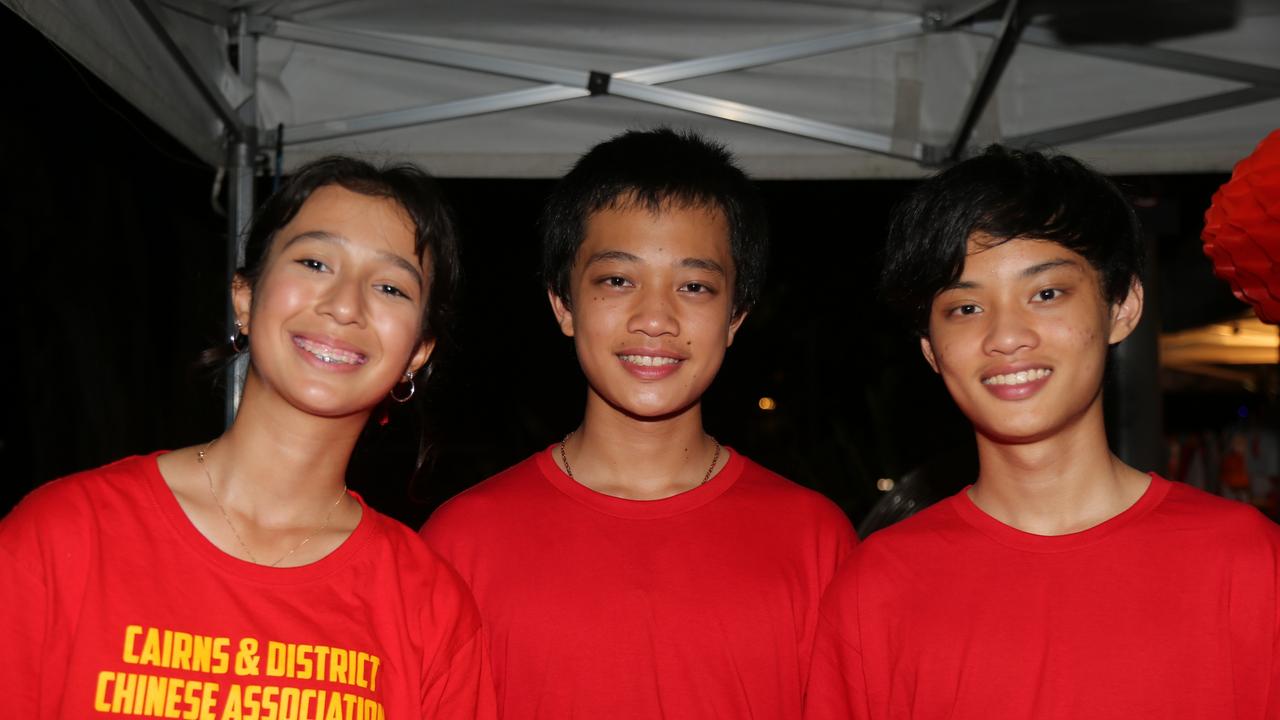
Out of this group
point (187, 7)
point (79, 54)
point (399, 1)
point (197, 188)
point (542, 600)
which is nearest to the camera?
point (542, 600)

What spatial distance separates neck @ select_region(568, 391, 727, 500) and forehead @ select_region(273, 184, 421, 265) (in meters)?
0.62

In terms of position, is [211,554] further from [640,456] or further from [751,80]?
[751,80]

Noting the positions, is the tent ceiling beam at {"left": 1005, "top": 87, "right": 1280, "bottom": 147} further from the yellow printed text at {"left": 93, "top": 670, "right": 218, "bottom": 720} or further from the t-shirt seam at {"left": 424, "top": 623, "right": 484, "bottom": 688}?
the yellow printed text at {"left": 93, "top": 670, "right": 218, "bottom": 720}

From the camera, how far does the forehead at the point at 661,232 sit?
2.54 m

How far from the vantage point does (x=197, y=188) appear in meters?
6.10

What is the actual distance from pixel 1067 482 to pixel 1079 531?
97mm

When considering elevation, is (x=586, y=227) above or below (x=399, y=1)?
below

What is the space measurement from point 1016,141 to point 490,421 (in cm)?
654

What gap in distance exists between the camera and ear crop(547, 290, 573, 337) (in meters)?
2.71

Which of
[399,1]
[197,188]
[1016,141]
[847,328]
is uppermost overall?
[399,1]

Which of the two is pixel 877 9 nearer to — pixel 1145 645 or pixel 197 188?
pixel 1145 645

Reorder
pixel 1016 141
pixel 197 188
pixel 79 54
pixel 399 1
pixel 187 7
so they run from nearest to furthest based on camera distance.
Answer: pixel 79 54 < pixel 187 7 < pixel 399 1 < pixel 1016 141 < pixel 197 188

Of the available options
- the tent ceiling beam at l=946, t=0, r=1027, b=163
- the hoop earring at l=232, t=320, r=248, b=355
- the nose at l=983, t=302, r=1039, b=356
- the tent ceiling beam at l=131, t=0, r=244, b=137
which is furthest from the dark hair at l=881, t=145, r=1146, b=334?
the tent ceiling beam at l=131, t=0, r=244, b=137

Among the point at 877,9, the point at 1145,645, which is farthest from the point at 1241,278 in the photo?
the point at 877,9
